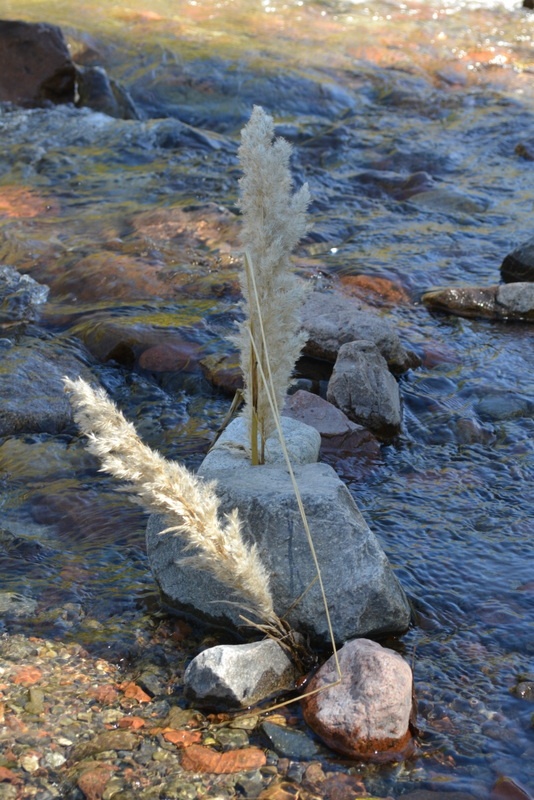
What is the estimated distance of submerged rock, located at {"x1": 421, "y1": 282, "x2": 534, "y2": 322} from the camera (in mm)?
6266

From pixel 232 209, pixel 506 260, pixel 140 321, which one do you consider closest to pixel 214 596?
pixel 140 321

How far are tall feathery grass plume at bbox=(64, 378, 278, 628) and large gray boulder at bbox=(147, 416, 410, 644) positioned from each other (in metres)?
0.42

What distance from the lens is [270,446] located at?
3.72 meters

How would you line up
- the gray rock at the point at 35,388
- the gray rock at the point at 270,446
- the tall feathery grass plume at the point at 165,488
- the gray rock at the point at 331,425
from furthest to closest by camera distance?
the gray rock at the point at 35,388 → the gray rock at the point at 331,425 → the gray rock at the point at 270,446 → the tall feathery grass plume at the point at 165,488

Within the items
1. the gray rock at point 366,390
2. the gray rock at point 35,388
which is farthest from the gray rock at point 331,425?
the gray rock at point 35,388

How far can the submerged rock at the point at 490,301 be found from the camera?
20.6 ft

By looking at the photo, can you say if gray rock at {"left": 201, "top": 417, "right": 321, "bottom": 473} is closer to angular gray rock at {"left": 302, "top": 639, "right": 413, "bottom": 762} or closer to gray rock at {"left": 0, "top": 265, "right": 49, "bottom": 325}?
angular gray rock at {"left": 302, "top": 639, "right": 413, "bottom": 762}

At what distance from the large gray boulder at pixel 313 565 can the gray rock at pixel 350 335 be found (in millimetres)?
2252

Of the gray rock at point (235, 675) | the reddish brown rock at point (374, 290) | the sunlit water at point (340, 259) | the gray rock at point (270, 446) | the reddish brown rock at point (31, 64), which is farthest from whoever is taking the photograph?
the reddish brown rock at point (31, 64)

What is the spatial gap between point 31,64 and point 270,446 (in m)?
8.42

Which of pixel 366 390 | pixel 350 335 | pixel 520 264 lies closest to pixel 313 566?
pixel 366 390

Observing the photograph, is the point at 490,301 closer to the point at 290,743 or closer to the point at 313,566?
the point at 313,566

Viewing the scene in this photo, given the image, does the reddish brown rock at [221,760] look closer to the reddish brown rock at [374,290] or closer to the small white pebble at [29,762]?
the small white pebble at [29,762]

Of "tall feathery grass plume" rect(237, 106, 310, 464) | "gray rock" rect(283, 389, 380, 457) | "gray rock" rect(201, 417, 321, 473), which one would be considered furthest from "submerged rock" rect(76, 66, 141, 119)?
"tall feathery grass plume" rect(237, 106, 310, 464)
